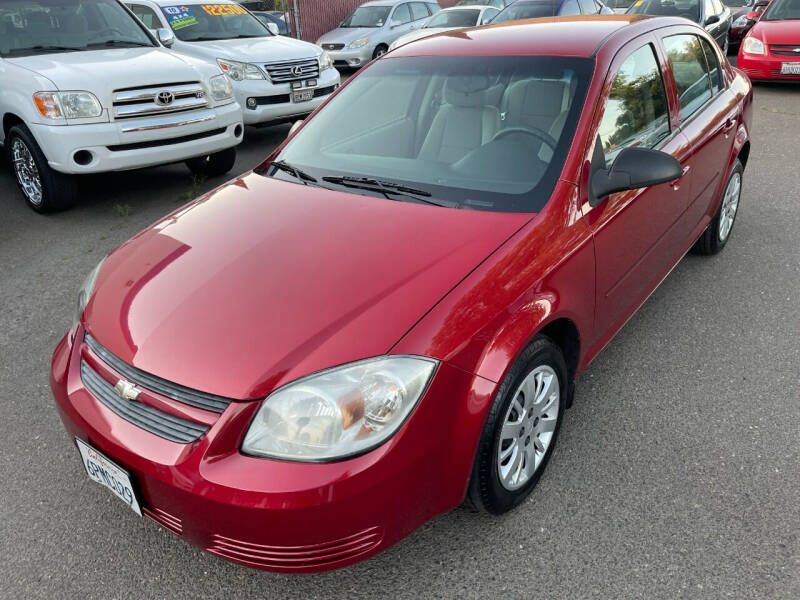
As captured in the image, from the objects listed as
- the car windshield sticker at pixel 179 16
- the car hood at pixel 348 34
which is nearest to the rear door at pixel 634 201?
the car windshield sticker at pixel 179 16

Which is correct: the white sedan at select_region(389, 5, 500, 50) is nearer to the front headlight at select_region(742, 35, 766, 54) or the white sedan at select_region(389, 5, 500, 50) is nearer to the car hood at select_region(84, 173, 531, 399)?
the front headlight at select_region(742, 35, 766, 54)

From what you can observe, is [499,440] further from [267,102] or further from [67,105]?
[267,102]

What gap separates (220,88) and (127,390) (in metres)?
4.69

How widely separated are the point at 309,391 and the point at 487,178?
120 cm

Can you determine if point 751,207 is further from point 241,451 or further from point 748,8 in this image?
point 748,8

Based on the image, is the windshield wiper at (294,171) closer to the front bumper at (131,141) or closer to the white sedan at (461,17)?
the front bumper at (131,141)

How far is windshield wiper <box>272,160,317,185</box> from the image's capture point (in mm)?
2799

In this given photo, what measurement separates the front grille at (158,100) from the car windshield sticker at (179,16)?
2983 millimetres

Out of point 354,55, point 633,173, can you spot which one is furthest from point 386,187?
point 354,55

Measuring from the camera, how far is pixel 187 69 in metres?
5.62

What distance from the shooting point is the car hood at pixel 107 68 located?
5.11 metres

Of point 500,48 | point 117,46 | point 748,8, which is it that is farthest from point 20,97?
point 748,8

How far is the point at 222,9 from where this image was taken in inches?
329

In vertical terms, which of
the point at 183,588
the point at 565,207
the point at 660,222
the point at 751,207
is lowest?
the point at 751,207
